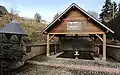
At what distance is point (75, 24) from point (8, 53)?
6953mm

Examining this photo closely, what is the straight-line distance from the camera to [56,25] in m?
13.9

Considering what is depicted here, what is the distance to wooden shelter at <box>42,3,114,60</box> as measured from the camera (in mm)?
12984

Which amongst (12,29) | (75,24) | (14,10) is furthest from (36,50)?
(14,10)

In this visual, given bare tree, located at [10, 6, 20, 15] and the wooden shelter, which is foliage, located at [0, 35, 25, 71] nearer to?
the wooden shelter

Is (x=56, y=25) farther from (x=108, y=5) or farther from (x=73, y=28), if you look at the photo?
(x=108, y=5)

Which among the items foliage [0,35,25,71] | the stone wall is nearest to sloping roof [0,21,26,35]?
foliage [0,35,25,71]

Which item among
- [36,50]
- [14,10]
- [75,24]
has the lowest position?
[36,50]

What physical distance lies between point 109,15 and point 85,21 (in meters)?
32.2

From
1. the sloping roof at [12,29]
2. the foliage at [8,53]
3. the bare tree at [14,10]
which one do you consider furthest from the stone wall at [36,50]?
the bare tree at [14,10]

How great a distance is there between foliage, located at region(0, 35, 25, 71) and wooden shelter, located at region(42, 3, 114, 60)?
4.95 m

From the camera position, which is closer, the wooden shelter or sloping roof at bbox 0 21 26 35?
sloping roof at bbox 0 21 26 35

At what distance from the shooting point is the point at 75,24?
13398 millimetres

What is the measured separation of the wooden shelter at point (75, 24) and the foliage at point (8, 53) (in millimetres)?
4946

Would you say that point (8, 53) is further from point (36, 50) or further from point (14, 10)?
point (14, 10)
